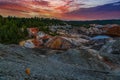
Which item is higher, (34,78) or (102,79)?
(34,78)

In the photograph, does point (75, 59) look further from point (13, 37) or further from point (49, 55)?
point (13, 37)

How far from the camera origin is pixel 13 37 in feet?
445

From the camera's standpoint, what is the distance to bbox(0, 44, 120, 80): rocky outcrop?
34.0m

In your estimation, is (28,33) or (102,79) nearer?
(102,79)

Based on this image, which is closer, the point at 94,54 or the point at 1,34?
the point at 94,54

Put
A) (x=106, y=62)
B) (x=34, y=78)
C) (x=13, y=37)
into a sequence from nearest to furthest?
(x=34, y=78) → (x=106, y=62) → (x=13, y=37)

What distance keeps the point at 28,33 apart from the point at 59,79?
376 feet

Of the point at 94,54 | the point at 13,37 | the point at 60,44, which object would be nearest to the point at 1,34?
the point at 13,37

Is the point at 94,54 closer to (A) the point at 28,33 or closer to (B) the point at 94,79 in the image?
(B) the point at 94,79

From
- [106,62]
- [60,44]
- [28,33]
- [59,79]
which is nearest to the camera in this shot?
[59,79]

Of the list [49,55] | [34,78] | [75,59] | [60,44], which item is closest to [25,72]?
[34,78]

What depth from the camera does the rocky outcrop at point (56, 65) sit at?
111 feet

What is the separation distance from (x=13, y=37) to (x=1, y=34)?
6304 mm

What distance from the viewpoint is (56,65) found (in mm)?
48031
